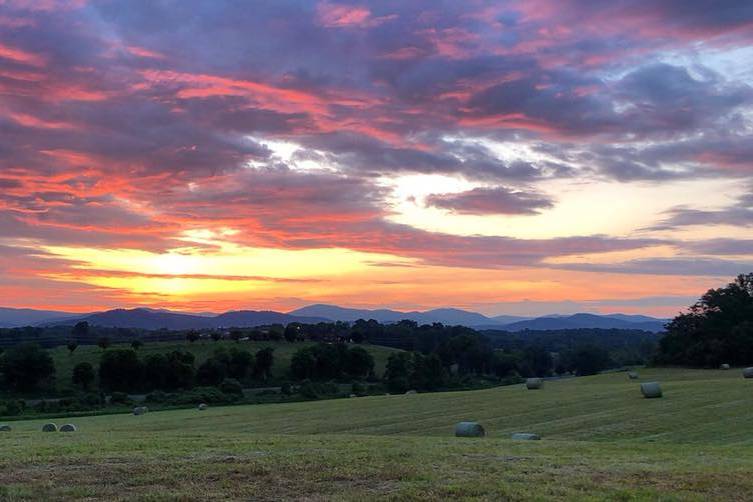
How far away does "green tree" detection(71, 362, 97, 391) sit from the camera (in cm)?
9681

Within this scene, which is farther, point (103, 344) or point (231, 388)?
point (103, 344)

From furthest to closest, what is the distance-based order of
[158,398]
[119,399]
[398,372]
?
[398,372], [158,398], [119,399]

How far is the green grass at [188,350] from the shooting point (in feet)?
339

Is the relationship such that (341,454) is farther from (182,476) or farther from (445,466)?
(182,476)

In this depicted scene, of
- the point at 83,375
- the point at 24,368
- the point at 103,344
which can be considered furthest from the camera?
the point at 103,344

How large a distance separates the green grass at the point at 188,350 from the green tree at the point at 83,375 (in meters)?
1.15

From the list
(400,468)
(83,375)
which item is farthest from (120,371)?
(400,468)

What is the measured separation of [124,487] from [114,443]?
8.06m

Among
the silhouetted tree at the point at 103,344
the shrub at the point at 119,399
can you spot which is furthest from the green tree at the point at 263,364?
the shrub at the point at 119,399

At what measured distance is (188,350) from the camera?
116125 mm

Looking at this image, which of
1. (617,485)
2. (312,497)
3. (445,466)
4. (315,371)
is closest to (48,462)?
(312,497)

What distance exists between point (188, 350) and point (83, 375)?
70.0ft

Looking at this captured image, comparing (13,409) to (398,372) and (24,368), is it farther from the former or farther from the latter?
(398,372)

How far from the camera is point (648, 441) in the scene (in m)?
22.8
